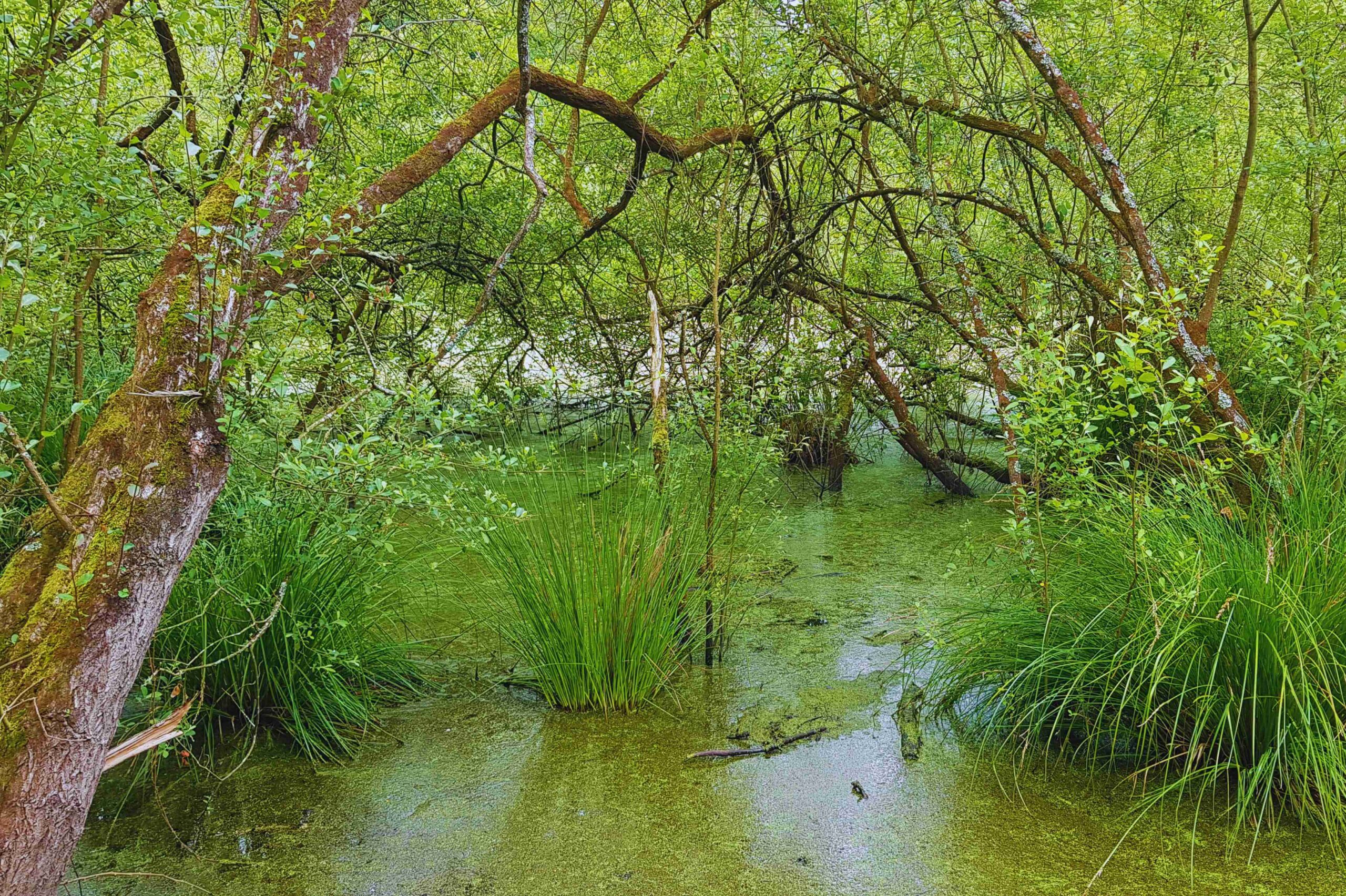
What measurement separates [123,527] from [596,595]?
122 cm

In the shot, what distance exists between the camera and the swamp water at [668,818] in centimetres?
184

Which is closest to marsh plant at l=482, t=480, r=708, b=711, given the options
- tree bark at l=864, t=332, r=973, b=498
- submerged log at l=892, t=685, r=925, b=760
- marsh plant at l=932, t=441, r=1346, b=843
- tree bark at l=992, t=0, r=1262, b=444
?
submerged log at l=892, t=685, r=925, b=760

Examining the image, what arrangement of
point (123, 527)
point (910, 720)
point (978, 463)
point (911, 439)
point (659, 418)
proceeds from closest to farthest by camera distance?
1. point (123, 527)
2. point (910, 720)
3. point (659, 418)
4. point (911, 439)
5. point (978, 463)

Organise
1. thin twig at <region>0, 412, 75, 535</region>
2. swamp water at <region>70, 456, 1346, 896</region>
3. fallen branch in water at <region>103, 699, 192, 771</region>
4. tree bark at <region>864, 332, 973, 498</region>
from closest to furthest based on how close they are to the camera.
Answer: thin twig at <region>0, 412, 75, 535</region>, fallen branch in water at <region>103, 699, 192, 771</region>, swamp water at <region>70, 456, 1346, 896</region>, tree bark at <region>864, 332, 973, 498</region>

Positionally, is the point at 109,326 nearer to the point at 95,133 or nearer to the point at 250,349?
the point at 95,133

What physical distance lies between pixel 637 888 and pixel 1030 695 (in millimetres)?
1058

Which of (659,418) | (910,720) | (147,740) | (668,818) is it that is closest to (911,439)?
(659,418)

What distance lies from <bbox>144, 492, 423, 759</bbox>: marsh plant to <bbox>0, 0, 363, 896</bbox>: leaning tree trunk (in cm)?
52

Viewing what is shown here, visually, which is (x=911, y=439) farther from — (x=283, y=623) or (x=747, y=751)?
(x=283, y=623)

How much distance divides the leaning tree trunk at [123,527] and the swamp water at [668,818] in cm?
40

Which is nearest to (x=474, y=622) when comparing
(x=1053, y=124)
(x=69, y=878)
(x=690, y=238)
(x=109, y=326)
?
(x=69, y=878)

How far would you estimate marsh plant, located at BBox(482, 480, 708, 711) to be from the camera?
258cm

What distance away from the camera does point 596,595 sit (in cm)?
256

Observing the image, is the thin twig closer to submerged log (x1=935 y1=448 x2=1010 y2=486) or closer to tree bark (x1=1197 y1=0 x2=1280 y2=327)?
tree bark (x1=1197 y1=0 x2=1280 y2=327)
